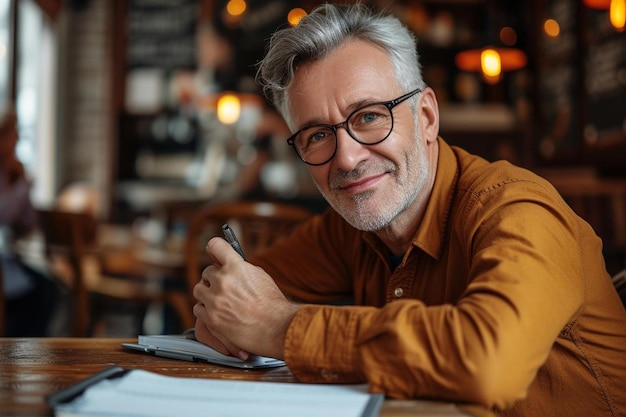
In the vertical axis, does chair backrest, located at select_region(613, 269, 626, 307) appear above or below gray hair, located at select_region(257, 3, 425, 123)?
below

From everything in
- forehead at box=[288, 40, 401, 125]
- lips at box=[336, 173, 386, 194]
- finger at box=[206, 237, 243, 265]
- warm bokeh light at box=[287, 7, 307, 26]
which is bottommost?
finger at box=[206, 237, 243, 265]

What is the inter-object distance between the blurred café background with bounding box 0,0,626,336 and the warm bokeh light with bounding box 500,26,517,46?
0.02 meters

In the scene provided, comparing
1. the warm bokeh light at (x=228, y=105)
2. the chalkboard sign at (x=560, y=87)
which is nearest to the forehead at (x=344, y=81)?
the warm bokeh light at (x=228, y=105)

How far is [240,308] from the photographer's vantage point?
4.01 ft

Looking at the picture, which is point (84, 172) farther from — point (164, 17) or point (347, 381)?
point (347, 381)

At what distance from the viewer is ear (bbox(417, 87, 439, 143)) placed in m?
1.64

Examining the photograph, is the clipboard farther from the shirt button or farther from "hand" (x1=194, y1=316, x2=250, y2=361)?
"hand" (x1=194, y1=316, x2=250, y2=361)

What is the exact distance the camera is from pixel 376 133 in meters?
1.49

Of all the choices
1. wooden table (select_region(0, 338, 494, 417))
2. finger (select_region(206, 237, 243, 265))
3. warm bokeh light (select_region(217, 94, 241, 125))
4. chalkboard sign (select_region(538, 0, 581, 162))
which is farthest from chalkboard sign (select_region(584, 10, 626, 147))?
wooden table (select_region(0, 338, 494, 417))

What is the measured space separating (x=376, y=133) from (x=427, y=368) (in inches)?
25.3

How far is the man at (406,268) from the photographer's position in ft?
3.23

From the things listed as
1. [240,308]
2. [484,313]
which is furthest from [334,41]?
[484,313]

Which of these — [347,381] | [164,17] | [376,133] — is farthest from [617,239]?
[164,17]

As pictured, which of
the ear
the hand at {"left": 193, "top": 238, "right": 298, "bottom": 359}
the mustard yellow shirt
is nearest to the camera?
the mustard yellow shirt
